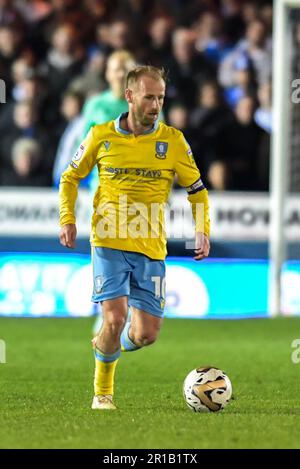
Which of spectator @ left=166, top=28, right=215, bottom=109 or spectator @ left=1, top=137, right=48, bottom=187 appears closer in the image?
spectator @ left=1, top=137, right=48, bottom=187

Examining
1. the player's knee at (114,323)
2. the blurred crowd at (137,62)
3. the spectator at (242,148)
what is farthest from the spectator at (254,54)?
the player's knee at (114,323)

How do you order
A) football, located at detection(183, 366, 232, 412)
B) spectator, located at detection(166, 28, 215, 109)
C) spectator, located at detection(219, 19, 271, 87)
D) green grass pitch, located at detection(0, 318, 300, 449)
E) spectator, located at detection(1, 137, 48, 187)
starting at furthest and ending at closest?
spectator, located at detection(219, 19, 271, 87) → spectator, located at detection(166, 28, 215, 109) → spectator, located at detection(1, 137, 48, 187) → football, located at detection(183, 366, 232, 412) → green grass pitch, located at detection(0, 318, 300, 449)

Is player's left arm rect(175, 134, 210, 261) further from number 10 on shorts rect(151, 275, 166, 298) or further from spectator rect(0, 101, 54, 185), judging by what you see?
spectator rect(0, 101, 54, 185)

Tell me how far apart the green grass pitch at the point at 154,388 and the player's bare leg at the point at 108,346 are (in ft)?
0.33

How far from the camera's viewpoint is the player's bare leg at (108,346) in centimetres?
661

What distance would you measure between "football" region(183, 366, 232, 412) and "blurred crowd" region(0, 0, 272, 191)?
270 inches

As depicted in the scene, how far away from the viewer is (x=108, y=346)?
670 centimetres

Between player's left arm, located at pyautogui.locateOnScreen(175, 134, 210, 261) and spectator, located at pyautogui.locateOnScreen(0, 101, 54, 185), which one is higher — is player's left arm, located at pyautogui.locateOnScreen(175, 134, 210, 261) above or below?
below

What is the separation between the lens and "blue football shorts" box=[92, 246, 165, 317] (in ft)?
21.8

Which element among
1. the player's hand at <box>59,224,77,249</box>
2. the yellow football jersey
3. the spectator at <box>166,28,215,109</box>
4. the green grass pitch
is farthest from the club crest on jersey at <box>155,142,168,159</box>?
the spectator at <box>166,28,215,109</box>

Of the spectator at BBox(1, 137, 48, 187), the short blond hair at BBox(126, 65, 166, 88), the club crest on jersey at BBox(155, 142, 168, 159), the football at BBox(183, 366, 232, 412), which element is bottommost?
the football at BBox(183, 366, 232, 412)

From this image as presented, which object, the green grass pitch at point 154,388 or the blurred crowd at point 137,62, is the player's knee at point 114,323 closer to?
the green grass pitch at point 154,388

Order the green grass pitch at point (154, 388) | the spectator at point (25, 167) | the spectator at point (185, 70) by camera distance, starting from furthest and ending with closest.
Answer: the spectator at point (185, 70)
the spectator at point (25, 167)
the green grass pitch at point (154, 388)

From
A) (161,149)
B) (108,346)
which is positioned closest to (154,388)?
(108,346)
